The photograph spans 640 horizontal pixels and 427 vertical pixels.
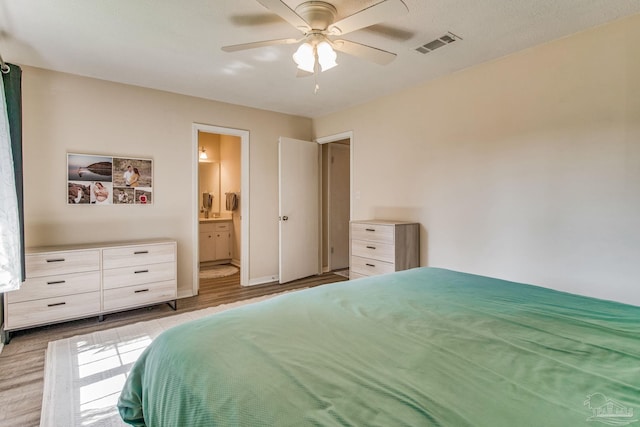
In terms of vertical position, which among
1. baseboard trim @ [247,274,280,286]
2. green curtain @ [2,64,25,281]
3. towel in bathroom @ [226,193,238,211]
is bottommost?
baseboard trim @ [247,274,280,286]

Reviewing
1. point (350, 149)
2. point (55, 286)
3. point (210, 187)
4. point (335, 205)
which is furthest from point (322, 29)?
point (210, 187)

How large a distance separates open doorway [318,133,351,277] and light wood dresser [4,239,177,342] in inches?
101

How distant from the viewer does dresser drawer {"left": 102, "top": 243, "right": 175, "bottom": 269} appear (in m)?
3.05

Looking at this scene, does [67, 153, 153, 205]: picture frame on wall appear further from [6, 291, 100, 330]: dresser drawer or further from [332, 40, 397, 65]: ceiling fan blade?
[332, 40, 397, 65]: ceiling fan blade

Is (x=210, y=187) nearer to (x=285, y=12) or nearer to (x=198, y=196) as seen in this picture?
(x=198, y=196)

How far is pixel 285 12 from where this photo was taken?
5.74 ft

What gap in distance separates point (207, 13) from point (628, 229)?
329cm

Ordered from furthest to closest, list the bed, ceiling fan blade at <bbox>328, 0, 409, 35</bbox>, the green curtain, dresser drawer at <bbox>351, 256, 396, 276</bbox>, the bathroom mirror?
1. the bathroom mirror
2. dresser drawer at <bbox>351, 256, 396, 276</bbox>
3. the green curtain
4. ceiling fan blade at <bbox>328, 0, 409, 35</bbox>
5. the bed

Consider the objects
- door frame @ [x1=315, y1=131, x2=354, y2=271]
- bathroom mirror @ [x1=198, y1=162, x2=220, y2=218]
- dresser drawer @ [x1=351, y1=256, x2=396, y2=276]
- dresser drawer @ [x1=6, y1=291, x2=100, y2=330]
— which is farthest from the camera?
bathroom mirror @ [x1=198, y1=162, x2=220, y2=218]

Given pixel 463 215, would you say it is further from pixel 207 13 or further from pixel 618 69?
pixel 207 13

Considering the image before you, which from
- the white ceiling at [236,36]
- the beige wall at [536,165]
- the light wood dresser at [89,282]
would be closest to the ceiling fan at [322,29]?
the white ceiling at [236,36]

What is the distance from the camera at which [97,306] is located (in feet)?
9.88

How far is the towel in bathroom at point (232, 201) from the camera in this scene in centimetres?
564

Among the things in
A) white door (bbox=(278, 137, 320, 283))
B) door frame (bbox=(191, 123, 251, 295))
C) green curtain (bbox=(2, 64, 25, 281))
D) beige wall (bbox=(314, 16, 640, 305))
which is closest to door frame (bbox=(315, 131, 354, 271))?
white door (bbox=(278, 137, 320, 283))
